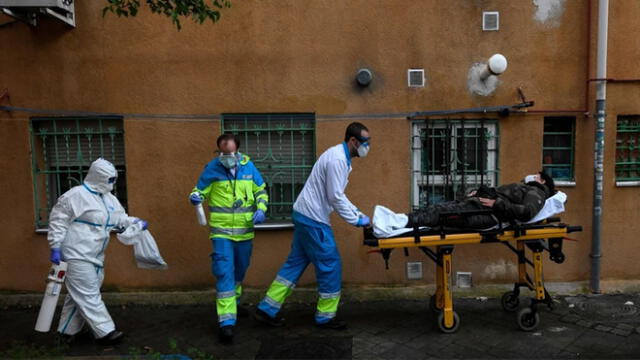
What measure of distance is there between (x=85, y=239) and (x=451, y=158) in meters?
3.73

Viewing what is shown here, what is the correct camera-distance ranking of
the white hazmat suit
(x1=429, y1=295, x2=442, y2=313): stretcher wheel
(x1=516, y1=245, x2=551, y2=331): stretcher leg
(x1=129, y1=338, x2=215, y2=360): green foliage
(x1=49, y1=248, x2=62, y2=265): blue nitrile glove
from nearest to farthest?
(x1=129, y1=338, x2=215, y2=360): green foliage → (x1=49, y1=248, x2=62, y2=265): blue nitrile glove → the white hazmat suit → (x1=516, y1=245, x2=551, y2=331): stretcher leg → (x1=429, y1=295, x2=442, y2=313): stretcher wheel

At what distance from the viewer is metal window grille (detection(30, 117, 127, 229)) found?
18.2 ft

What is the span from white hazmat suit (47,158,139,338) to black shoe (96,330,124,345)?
37mm

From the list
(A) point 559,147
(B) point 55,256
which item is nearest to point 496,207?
(A) point 559,147

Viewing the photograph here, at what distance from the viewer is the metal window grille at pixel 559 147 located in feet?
18.2

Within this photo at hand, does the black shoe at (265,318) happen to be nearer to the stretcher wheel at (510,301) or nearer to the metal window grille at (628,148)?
the stretcher wheel at (510,301)

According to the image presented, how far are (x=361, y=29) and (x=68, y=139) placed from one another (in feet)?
11.2

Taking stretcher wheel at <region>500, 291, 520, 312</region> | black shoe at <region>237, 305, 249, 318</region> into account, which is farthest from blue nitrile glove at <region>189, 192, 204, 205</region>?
stretcher wheel at <region>500, 291, 520, 312</region>

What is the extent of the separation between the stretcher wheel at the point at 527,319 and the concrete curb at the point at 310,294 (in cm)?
94

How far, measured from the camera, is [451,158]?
5.57m

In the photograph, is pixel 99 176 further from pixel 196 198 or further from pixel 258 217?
pixel 258 217

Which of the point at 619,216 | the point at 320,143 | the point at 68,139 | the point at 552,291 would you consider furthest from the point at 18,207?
the point at 619,216

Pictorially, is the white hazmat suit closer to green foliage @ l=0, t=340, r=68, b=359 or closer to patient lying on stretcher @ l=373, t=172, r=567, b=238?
green foliage @ l=0, t=340, r=68, b=359

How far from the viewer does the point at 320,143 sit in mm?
5449
